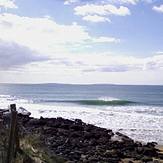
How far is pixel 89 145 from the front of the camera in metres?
20.6

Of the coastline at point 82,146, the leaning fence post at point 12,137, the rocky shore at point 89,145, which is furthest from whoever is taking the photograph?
the rocky shore at point 89,145

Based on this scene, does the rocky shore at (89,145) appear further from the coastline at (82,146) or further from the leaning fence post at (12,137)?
the leaning fence post at (12,137)

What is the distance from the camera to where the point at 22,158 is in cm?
1064

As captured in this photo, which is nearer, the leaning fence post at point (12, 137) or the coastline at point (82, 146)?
the leaning fence post at point (12, 137)

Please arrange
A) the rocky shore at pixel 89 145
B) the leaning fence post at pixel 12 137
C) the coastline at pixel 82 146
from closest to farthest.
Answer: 1. the leaning fence post at pixel 12 137
2. the coastline at pixel 82 146
3. the rocky shore at pixel 89 145

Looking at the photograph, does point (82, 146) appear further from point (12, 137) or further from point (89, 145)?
point (12, 137)

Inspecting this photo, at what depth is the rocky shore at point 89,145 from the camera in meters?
17.4

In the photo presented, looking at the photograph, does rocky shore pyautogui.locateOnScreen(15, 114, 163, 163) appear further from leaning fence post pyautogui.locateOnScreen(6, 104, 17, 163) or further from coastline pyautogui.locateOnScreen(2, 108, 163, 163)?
leaning fence post pyautogui.locateOnScreen(6, 104, 17, 163)

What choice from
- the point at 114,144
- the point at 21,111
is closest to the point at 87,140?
the point at 114,144

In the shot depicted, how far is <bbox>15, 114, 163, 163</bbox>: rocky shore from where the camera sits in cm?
1736

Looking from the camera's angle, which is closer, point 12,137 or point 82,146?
point 12,137

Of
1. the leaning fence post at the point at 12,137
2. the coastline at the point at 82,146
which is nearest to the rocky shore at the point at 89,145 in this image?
the coastline at the point at 82,146

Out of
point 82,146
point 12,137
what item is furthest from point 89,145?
point 12,137

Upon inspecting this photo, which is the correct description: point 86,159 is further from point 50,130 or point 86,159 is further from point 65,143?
point 50,130
